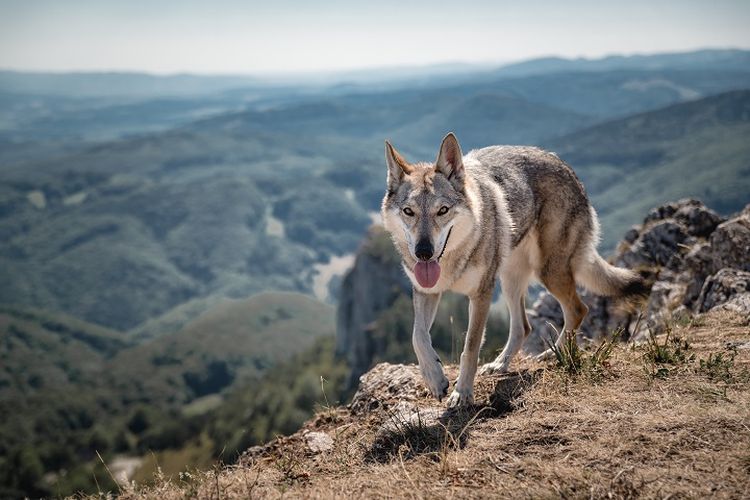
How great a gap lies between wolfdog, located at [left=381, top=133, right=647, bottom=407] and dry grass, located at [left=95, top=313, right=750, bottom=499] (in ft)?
3.47

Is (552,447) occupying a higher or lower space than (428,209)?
lower

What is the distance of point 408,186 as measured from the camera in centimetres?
750

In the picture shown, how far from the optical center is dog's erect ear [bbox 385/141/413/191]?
7715 mm

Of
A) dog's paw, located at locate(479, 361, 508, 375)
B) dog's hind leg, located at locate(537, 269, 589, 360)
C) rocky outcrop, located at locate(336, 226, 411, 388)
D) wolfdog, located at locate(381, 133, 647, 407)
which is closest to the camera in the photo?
wolfdog, located at locate(381, 133, 647, 407)

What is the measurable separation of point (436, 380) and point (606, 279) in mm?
4390

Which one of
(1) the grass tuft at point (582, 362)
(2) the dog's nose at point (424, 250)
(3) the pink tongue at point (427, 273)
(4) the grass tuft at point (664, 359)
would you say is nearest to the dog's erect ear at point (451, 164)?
(2) the dog's nose at point (424, 250)

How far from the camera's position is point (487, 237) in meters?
7.79

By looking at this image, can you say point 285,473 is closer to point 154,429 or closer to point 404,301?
point 404,301

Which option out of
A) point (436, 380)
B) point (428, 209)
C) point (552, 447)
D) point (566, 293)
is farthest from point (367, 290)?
point (552, 447)

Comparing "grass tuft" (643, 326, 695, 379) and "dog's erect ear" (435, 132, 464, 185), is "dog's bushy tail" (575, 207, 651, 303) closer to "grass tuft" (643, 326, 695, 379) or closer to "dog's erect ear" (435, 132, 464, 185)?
"grass tuft" (643, 326, 695, 379)

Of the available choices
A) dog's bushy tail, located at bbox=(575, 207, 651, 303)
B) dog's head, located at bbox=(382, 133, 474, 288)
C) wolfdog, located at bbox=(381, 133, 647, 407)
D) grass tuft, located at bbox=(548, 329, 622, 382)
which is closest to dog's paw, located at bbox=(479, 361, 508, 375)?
wolfdog, located at bbox=(381, 133, 647, 407)

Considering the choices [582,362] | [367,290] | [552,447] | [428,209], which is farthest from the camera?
[367,290]

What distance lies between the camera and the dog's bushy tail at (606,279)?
31.3 ft

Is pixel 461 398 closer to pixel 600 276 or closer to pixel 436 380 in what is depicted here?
pixel 436 380
